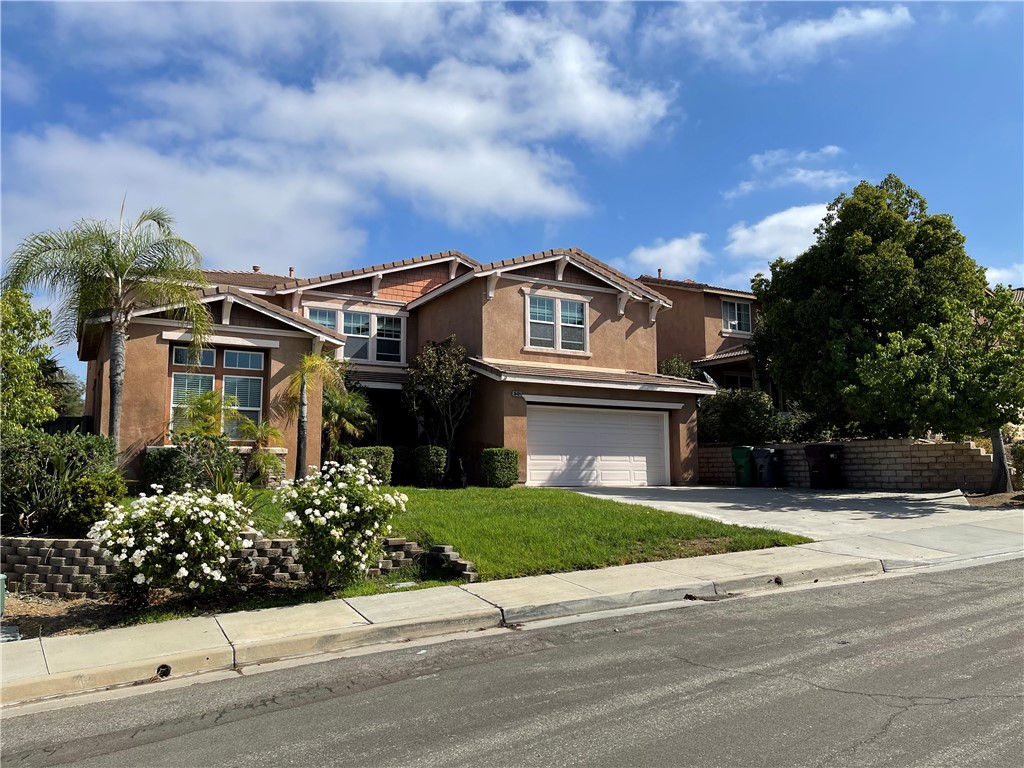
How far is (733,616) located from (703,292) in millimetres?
22764

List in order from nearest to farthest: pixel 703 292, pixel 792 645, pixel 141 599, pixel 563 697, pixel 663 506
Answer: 1. pixel 563 697
2. pixel 792 645
3. pixel 141 599
4. pixel 663 506
5. pixel 703 292

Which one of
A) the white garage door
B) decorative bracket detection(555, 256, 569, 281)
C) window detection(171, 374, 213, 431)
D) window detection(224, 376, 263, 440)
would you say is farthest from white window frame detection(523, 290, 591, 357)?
window detection(171, 374, 213, 431)

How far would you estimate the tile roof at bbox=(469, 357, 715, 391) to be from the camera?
19156mm

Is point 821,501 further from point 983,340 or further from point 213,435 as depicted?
point 213,435

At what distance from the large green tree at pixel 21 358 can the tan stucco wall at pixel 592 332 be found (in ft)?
35.5

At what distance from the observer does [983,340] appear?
17.1 metres

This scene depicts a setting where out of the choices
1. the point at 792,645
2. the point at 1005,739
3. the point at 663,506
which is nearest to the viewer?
the point at 1005,739

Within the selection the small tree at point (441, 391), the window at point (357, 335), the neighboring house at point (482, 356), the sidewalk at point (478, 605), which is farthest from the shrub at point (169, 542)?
the window at point (357, 335)

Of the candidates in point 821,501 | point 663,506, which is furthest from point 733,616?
point 821,501

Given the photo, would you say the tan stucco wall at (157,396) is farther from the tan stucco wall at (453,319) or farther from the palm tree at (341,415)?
the tan stucco wall at (453,319)

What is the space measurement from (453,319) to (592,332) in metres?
4.06

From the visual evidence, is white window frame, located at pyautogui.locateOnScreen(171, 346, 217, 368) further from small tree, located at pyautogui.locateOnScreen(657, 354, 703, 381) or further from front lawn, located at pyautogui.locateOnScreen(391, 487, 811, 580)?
small tree, located at pyautogui.locateOnScreen(657, 354, 703, 381)

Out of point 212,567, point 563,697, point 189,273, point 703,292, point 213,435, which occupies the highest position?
point 703,292

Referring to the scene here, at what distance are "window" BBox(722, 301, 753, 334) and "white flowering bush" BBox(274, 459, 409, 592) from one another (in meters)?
23.4
